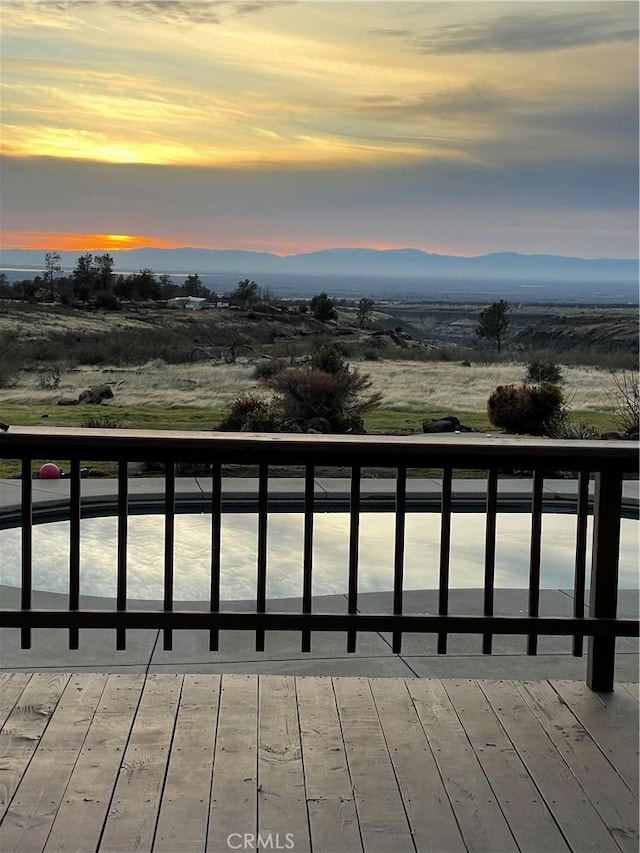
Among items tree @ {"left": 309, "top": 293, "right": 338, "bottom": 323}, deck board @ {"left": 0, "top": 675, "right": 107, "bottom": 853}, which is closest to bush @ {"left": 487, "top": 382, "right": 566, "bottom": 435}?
tree @ {"left": 309, "top": 293, "right": 338, "bottom": 323}

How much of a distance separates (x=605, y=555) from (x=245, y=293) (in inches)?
431

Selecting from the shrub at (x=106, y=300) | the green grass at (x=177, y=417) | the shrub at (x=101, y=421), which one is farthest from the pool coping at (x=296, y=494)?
the shrub at (x=106, y=300)

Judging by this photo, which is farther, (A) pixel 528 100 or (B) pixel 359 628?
(A) pixel 528 100

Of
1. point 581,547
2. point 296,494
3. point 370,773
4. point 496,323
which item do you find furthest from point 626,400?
point 370,773

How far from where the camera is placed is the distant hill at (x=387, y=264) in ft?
42.2

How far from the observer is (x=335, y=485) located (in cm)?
755

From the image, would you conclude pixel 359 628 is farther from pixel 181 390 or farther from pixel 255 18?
pixel 181 390

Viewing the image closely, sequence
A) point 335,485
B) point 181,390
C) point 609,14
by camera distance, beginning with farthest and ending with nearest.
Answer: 1. point 181,390
2. point 335,485
3. point 609,14

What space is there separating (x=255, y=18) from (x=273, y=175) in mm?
7857

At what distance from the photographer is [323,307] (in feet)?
44.4

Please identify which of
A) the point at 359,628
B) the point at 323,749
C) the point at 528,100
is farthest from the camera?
the point at 528,100

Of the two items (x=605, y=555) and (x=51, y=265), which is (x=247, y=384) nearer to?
(x=51, y=265)

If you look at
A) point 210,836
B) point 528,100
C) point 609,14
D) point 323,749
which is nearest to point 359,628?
point 323,749

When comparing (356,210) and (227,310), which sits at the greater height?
(356,210)
